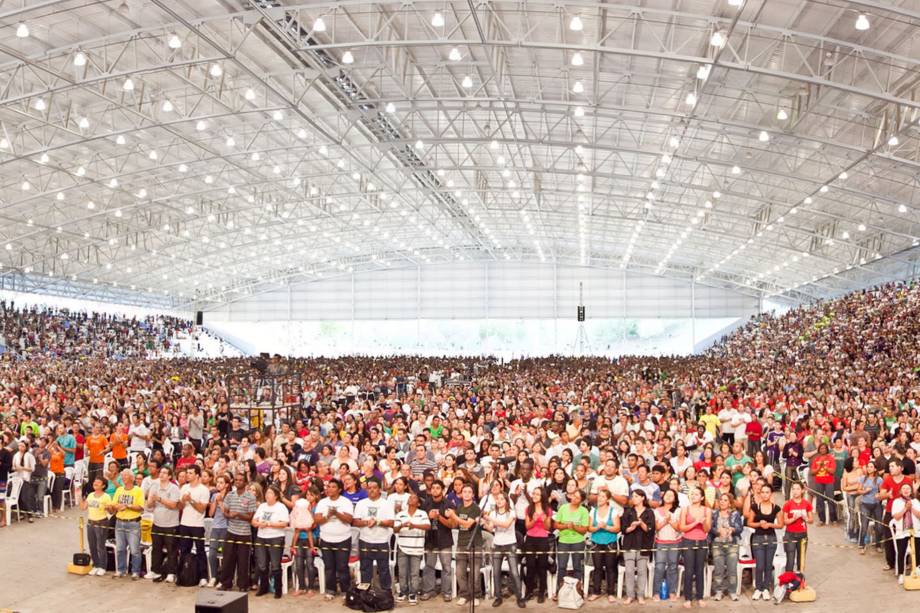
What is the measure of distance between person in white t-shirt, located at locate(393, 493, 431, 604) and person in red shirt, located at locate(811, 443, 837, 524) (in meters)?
6.10

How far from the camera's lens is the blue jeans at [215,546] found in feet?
29.6

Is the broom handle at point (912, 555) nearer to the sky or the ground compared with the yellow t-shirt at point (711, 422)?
nearer to the ground

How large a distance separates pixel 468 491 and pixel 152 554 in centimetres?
380

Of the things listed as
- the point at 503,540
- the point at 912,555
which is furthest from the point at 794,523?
the point at 503,540

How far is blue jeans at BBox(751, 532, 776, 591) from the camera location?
8.58 m

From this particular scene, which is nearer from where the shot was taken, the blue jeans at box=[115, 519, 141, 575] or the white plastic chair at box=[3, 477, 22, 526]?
the blue jeans at box=[115, 519, 141, 575]

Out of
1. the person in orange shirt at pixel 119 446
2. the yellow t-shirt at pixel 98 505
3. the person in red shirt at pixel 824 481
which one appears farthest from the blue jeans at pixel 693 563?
the person in orange shirt at pixel 119 446

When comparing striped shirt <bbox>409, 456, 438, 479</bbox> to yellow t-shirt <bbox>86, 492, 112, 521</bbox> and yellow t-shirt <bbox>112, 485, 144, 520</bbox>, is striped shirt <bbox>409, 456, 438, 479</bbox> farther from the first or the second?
yellow t-shirt <bbox>86, 492, 112, 521</bbox>

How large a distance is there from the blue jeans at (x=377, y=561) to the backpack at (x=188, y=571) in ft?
6.49

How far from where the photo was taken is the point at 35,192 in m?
32.3

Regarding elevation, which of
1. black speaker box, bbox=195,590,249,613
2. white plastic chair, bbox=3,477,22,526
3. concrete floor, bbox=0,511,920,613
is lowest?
concrete floor, bbox=0,511,920,613

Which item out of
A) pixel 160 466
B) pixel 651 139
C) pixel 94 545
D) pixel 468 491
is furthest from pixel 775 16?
pixel 94 545

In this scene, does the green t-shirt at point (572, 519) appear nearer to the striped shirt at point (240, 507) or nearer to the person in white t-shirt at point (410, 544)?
the person in white t-shirt at point (410, 544)

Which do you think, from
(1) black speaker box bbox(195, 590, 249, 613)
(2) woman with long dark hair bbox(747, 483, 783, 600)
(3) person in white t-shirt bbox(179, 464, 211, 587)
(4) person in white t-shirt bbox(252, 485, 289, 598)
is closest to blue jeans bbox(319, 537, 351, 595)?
(4) person in white t-shirt bbox(252, 485, 289, 598)
